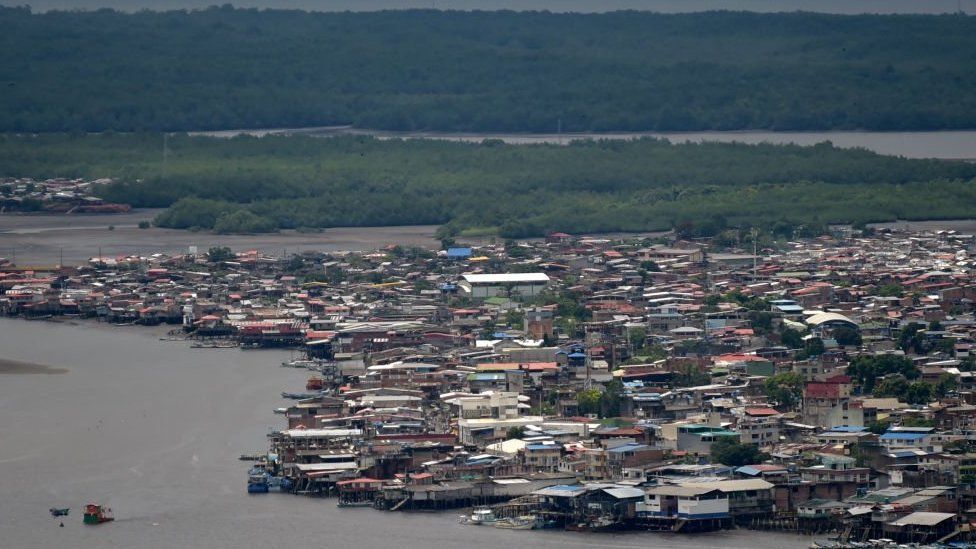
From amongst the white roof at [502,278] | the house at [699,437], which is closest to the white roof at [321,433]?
the house at [699,437]

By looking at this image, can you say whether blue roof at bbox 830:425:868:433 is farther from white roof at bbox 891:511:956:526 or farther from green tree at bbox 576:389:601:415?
white roof at bbox 891:511:956:526

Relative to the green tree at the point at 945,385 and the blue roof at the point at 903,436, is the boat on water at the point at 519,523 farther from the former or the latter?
the green tree at the point at 945,385

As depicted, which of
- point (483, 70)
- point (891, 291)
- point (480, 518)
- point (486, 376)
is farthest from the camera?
point (483, 70)

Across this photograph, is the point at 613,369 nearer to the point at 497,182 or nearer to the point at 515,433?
the point at 515,433

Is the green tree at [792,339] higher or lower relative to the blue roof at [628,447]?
lower

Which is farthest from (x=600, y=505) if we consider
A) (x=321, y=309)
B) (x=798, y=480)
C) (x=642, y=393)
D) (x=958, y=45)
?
(x=958, y=45)

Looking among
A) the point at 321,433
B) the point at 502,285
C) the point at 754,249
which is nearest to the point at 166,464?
the point at 321,433

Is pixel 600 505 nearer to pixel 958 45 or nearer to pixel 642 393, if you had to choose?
pixel 642 393
